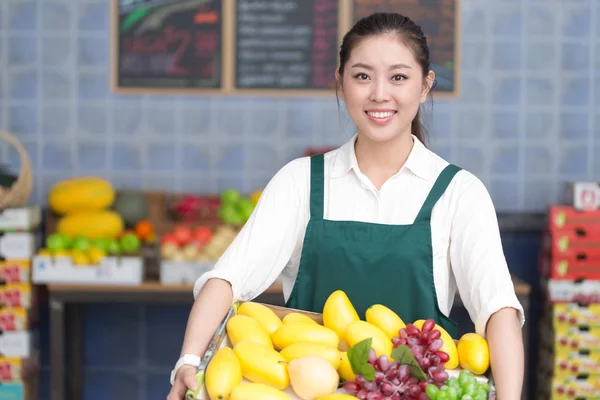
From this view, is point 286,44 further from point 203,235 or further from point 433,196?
point 433,196

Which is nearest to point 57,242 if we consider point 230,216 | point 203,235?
point 203,235

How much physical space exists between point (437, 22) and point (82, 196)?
1864mm

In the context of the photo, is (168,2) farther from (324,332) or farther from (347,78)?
(324,332)

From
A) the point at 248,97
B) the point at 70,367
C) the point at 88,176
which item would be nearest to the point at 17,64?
the point at 88,176

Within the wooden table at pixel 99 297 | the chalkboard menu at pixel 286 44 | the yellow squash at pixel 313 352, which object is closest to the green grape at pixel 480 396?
the yellow squash at pixel 313 352

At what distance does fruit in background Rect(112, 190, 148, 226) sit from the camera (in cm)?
400

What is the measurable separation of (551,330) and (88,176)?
2307mm

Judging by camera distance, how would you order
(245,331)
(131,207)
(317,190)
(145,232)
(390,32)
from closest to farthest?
1. (245,331)
2. (390,32)
3. (317,190)
4. (145,232)
5. (131,207)

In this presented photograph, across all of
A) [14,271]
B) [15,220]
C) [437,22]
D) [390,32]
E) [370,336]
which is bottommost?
[14,271]

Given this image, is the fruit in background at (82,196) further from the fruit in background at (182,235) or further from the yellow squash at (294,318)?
the yellow squash at (294,318)

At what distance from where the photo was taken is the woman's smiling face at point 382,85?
1677 millimetres

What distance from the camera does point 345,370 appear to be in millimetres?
1405

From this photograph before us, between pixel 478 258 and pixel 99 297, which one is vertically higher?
pixel 478 258

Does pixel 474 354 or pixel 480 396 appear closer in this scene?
pixel 480 396
